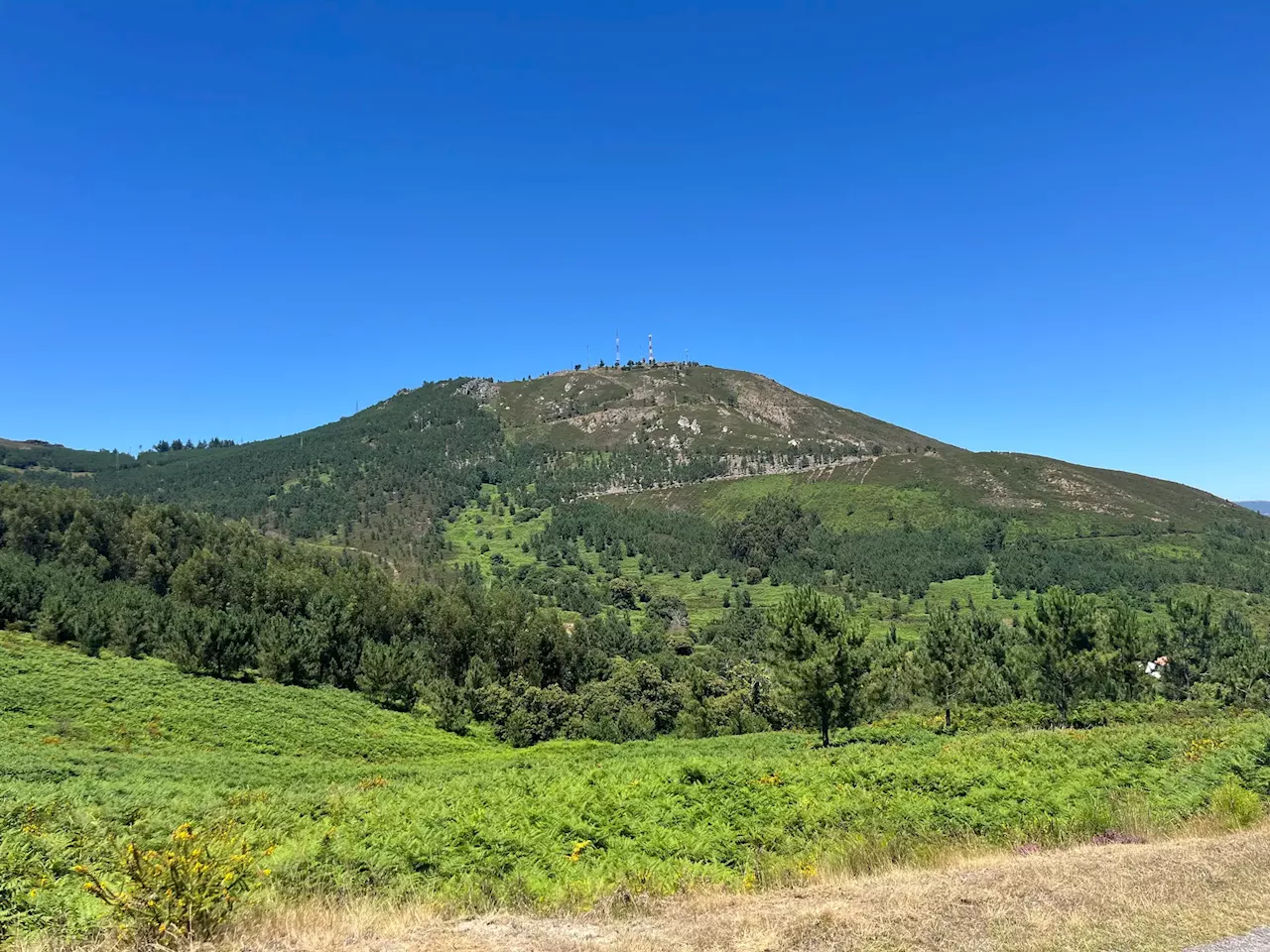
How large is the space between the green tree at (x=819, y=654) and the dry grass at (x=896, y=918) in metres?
33.9

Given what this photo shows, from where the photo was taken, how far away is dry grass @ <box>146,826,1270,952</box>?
8.20 meters

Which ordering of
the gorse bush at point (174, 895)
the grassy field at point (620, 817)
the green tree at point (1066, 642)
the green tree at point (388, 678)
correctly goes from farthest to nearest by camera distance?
1. the green tree at point (388, 678)
2. the green tree at point (1066, 642)
3. the grassy field at point (620, 817)
4. the gorse bush at point (174, 895)

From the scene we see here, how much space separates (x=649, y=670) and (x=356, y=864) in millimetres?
76877

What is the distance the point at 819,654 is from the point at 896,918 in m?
37.0

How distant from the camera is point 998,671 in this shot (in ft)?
249

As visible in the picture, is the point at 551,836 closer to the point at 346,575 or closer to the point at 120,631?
the point at 120,631

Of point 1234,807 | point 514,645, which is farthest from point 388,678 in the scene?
point 1234,807

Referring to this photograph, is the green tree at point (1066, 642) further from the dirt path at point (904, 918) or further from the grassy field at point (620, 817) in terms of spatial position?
the dirt path at point (904, 918)

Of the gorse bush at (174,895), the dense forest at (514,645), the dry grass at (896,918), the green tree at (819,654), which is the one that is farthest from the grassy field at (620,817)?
the dense forest at (514,645)

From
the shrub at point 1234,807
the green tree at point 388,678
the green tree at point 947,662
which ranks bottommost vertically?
the green tree at point 388,678

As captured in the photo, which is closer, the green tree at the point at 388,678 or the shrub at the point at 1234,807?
the shrub at the point at 1234,807

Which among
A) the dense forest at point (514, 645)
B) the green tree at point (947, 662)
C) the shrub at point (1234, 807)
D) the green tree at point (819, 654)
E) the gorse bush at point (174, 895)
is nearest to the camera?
the gorse bush at point (174, 895)

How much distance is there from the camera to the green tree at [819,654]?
4422cm

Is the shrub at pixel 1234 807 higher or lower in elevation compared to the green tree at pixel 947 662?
higher
